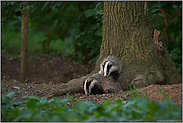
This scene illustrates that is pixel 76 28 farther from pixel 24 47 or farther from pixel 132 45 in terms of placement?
pixel 132 45

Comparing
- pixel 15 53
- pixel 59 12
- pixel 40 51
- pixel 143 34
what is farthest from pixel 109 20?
pixel 40 51

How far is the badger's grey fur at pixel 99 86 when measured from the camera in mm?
3918

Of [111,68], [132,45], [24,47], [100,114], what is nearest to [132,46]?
[132,45]

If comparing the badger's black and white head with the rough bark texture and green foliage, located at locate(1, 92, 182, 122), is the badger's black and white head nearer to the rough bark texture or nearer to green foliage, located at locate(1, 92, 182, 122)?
green foliage, located at locate(1, 92, 182, 122)

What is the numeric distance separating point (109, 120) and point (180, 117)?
72 cm

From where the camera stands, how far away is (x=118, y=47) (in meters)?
4.47

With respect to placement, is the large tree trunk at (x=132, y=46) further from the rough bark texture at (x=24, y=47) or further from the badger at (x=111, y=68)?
the rough bark texture at (x=24, y=47)

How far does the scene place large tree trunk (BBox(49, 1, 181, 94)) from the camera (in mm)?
4258

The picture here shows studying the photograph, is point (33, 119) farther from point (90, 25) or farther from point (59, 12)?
point (59, 12)

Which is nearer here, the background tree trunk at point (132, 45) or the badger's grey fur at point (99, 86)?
the badger's grey fur at point (99, 86)

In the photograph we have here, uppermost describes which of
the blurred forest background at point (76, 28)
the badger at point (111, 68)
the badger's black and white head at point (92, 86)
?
the blurred forest background at point (76, 28)

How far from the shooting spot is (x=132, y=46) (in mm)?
4387

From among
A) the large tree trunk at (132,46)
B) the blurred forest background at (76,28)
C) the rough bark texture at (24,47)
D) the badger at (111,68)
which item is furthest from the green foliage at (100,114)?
the blurred forest background at (76,28)

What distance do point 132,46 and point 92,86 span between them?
4.12 feet
